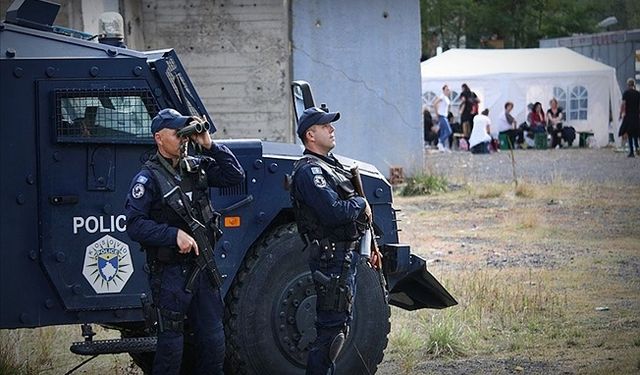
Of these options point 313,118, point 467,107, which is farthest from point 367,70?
point 313,118

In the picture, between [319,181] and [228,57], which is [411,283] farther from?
[228,57]

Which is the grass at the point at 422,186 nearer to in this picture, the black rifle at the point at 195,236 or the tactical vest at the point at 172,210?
the tactical vest at the point at 172,210

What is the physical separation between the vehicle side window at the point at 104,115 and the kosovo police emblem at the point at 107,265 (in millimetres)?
622

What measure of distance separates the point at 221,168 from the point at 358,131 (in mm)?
13127

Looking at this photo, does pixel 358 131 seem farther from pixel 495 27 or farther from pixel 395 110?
pixel 495 27

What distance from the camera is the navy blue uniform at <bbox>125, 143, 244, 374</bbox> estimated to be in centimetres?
658

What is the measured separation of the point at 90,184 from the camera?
23.8 feet

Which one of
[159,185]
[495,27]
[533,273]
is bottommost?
[533,273]

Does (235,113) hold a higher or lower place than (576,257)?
higher

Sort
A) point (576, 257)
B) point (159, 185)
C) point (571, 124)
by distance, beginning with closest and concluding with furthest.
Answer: point (159, 185) → point (576, 257) → point (571, 124)

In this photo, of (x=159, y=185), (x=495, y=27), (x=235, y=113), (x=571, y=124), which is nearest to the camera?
(x=159, y=185)

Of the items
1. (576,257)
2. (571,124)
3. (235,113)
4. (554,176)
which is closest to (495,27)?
(571,124)

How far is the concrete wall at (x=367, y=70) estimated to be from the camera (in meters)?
19.4

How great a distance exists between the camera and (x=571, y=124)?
32.3 meters
